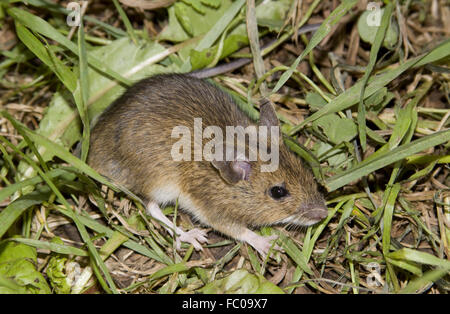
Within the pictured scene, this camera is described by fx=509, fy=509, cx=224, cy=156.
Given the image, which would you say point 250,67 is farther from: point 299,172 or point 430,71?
point 430,71

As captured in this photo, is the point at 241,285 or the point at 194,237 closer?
the point at 241,285

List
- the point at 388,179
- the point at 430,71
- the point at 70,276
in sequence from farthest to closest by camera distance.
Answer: the point at 430,71 → the point at 388,179 → the point at 70,276

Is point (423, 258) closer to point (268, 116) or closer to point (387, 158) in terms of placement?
point (387, 158)

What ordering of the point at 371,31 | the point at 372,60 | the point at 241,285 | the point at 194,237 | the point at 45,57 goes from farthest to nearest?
the point at 371,31 → the point at 194,237 → the point at 45,57 → the point at 372,60 → the point at 241,285

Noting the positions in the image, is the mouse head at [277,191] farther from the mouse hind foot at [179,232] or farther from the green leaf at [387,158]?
the mouse hind foot at [179,232]

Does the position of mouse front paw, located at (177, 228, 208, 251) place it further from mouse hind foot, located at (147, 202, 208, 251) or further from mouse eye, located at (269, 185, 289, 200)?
mouse eye, located at (269, 185, 289, 200)

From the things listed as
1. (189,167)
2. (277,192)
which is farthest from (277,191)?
(189,167)

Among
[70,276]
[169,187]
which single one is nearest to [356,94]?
[169,187]

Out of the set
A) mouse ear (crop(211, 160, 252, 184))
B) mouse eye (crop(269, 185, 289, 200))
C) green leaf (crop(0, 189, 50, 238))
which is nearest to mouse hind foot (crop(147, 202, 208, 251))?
mouse ear (crop(211, 160, 252, 184))
